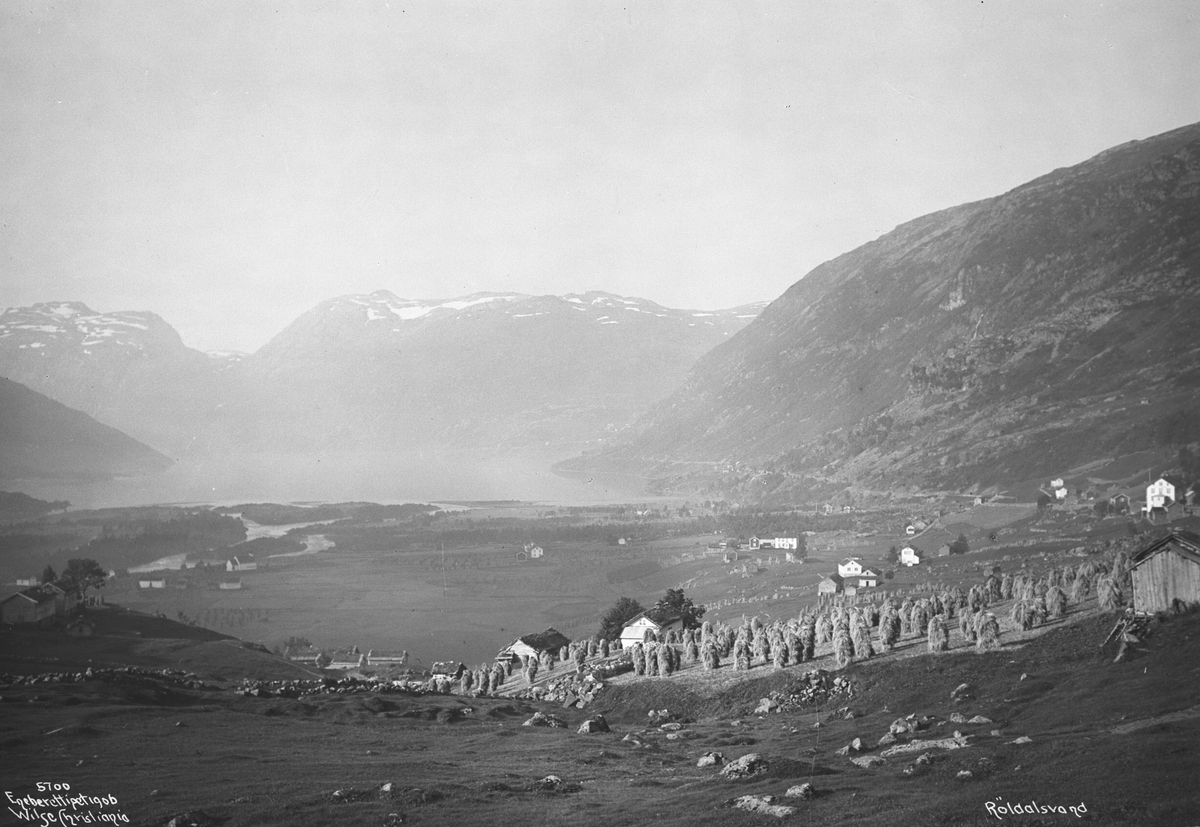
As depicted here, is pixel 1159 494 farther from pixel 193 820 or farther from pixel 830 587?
pixel 193 820

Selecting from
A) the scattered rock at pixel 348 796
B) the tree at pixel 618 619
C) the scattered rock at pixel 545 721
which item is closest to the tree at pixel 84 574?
the tree at pixel 618 619

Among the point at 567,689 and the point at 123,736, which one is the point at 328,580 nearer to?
the point at 567,689

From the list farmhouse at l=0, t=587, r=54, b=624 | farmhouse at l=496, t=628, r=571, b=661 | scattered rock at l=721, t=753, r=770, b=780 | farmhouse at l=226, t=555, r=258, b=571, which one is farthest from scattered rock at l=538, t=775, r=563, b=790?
farmhouse at l=226, t=555, r=258, b=571

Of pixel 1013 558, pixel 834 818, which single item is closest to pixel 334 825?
pixel 834 818

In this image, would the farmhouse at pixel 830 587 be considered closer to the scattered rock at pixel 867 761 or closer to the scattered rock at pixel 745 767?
the scattered rock at pixel 867 761

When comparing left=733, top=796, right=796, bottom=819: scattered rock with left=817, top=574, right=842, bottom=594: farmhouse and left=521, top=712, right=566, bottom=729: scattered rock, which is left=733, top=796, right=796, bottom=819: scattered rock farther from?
→ left=817, top=574, right=842, bottom=594: farmhouse

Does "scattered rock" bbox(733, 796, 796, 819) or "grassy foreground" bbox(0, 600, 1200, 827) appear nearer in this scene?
"grassy foreground" bbox(0, 600, 1200, 827)
